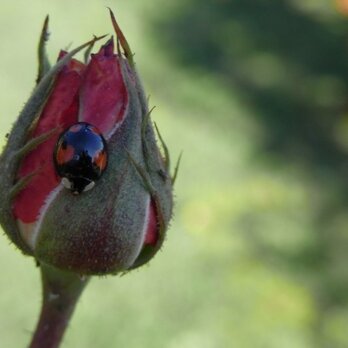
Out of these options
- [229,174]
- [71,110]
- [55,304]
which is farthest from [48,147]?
[229,174]

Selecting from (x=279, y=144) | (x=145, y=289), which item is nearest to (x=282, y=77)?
(x=279, y=144)

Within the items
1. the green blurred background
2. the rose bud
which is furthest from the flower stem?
the green blurred background

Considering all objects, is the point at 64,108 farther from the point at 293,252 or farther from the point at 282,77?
the point at 282,77

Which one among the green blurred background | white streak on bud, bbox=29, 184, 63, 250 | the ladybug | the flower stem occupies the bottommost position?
the green blurred background

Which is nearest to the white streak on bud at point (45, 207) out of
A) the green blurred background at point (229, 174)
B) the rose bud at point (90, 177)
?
the rose bud at point (90, 177)

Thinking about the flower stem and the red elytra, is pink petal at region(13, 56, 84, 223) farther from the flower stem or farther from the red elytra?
the flower stem

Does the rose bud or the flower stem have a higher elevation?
the rose bud

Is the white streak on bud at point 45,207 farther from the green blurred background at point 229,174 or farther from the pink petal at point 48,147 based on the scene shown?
the green blurred background at point 229,174
